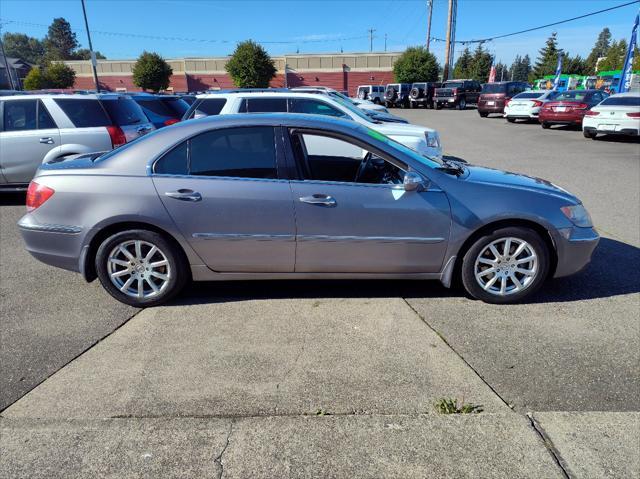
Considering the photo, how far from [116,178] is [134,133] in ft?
15.1

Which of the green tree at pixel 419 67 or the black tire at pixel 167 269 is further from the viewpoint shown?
the green tree at pixel 419 67

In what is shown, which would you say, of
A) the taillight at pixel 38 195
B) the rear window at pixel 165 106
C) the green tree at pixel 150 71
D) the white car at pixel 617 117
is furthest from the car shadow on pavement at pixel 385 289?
the green tree at pixel 150 71

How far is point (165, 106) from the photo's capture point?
39.1 ft

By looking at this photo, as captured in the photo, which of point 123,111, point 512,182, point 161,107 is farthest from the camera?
point 161,107

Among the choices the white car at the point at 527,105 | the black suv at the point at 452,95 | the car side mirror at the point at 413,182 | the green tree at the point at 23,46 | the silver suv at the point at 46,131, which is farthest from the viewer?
the green tree at the point at 23,46

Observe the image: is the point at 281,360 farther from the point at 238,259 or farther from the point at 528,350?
the point at 528,350

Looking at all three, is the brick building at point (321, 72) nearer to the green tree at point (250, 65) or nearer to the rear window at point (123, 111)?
the green tree at point (250, 65)

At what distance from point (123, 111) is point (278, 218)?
5.67 metres

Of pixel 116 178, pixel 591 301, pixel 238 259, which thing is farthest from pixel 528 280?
pixel 116 178

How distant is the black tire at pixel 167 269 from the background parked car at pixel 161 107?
7.37m

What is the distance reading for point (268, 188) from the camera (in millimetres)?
3758

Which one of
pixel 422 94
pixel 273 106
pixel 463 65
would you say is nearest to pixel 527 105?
pixel 273 106

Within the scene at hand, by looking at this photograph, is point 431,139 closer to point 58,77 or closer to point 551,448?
point 551,448

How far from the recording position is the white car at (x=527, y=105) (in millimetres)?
21922
